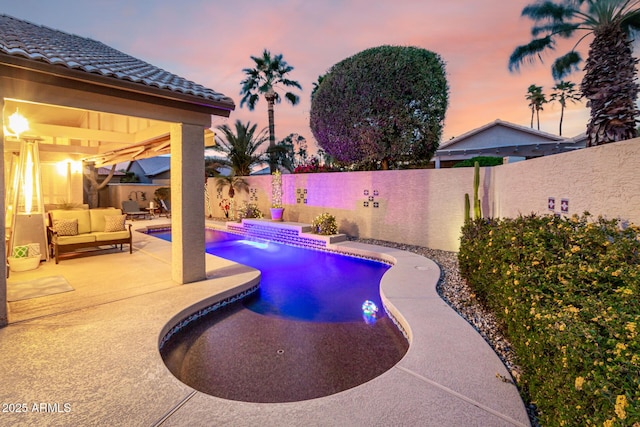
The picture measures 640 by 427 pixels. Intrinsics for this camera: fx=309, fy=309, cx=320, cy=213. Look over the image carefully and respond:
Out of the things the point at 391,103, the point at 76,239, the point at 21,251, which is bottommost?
the point at 21,251

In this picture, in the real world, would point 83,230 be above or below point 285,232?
above

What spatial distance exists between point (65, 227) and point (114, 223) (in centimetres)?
119

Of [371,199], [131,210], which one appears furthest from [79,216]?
[131,210]

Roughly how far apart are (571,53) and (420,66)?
5.43 metres

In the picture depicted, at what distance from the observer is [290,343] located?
4824mm

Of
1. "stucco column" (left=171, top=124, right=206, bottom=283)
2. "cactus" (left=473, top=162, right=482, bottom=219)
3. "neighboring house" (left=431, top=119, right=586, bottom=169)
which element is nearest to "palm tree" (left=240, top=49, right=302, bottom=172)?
"neighboring house" (left=431, top=119, right=586, bottom=169)

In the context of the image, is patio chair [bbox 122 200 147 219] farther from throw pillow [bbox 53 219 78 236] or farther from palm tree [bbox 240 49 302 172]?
throw pillow [bbox 53 219 78 236]

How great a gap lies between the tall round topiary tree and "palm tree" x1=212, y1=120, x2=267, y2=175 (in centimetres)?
711

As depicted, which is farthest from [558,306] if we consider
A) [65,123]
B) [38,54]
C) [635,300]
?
[65,123]

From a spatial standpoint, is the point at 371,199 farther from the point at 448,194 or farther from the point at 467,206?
the point at 467,206

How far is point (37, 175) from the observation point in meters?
8.85

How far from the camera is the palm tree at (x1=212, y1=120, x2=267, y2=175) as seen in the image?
19.1 m

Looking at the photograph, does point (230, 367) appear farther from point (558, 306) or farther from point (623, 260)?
point (623, 260)

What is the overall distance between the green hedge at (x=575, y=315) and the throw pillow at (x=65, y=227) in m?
10.6
